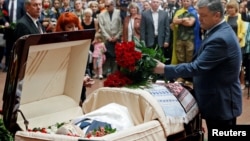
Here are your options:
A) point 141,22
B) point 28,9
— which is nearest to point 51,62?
point 28,9

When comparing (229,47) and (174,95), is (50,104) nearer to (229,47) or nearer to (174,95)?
(174,95)

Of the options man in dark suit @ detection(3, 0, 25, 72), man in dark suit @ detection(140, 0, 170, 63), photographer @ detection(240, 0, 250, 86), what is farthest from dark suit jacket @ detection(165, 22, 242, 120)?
man in dark suit @ detection(3, 0, 25, 72)

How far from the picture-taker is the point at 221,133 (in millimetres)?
3584

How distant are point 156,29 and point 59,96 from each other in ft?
21.2

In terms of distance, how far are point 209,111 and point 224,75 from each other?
284mm

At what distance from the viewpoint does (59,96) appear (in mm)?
4332

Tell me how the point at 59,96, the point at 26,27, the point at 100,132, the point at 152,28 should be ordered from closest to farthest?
the point at 100,132 → the point at 59,96 → the point at 26,27 → the point at 152,28

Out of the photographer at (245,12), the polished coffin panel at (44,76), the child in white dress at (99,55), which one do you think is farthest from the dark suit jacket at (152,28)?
the polished coffin panel at (44,76)

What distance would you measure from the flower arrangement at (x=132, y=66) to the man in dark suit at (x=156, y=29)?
6.41 m

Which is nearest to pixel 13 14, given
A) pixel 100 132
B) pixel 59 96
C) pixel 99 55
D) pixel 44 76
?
pixel 99 55

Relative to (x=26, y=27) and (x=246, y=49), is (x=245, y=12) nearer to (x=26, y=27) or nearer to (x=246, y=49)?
(x=246, y=49)

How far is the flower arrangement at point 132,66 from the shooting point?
13.1 ft

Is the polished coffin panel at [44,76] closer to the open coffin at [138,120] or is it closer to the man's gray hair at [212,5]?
the open coffin at [138,120]

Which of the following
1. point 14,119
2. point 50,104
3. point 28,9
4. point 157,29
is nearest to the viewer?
point 14,119
